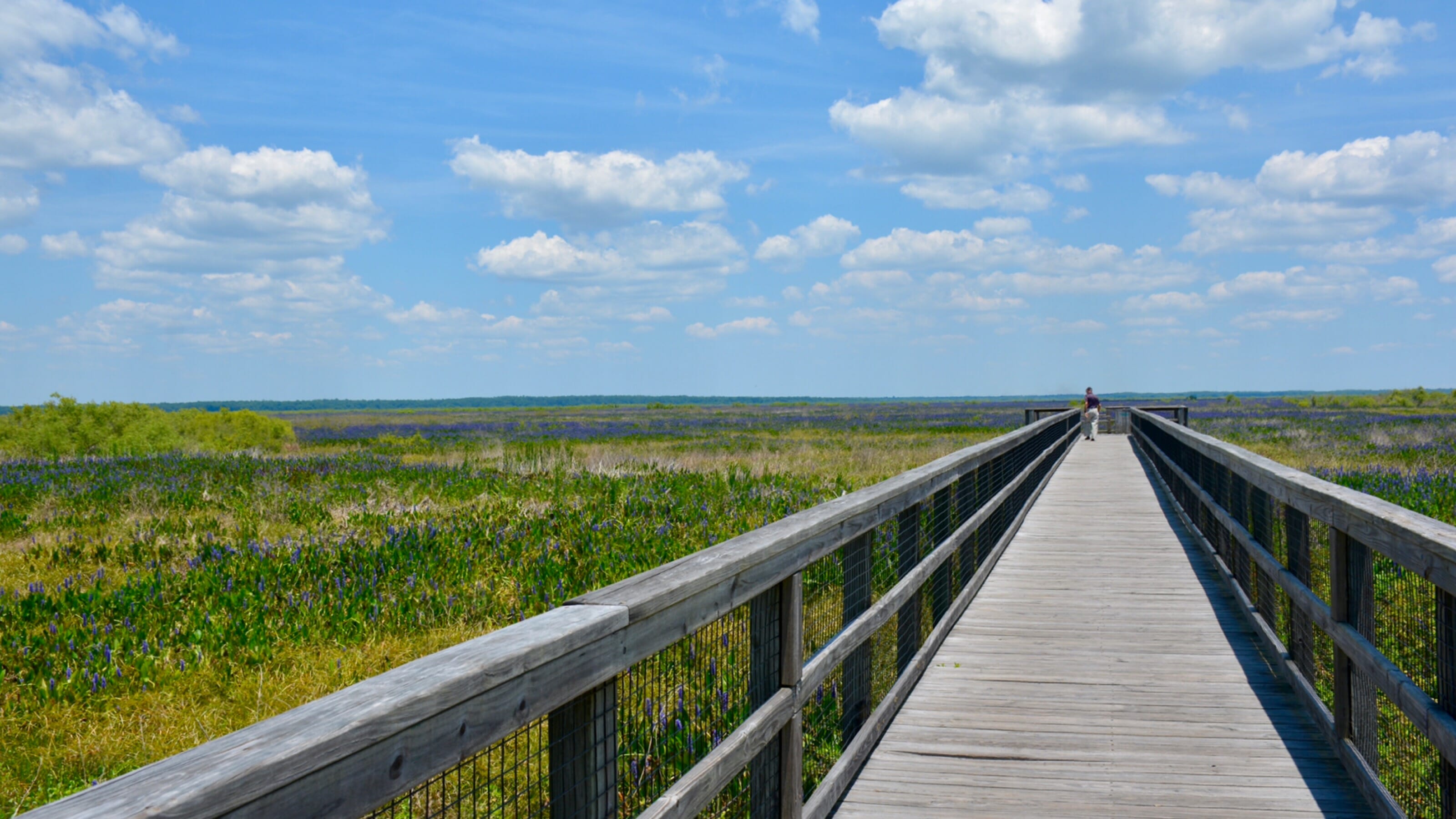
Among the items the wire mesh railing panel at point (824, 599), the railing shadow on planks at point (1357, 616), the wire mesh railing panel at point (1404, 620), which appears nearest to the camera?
the railing shadow on planks at point (1357, 616)

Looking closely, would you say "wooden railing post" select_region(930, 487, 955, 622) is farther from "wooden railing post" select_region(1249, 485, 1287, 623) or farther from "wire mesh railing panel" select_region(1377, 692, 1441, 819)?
"wire mesh railing panel" select_region(1377, 692, 1441, 819)

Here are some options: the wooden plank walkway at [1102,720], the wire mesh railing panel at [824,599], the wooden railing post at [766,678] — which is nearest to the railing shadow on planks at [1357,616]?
the wooden plank walkway at [1102,720]

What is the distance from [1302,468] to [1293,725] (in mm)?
16259

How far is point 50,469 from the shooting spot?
1680 centimetres

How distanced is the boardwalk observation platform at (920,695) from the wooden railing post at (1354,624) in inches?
0.6

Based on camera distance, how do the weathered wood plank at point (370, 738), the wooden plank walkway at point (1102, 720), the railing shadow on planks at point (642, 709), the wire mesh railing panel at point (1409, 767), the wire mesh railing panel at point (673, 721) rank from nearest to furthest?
the weathered wood plank at point (370, 738) → the railing shadow on planks at point (642, 709) → the wire mesh railing panel at point (673, 721) → the wooden plank walkway at point (1102, 720) → the wire mesh railing panel at point (1409, 767)

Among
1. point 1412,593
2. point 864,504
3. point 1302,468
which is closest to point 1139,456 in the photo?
point 1302,468

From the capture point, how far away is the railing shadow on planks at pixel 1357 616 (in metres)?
3.27

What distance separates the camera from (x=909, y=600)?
17.0 feet

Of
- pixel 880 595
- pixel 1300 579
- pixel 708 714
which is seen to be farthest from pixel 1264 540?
pixel 708 714

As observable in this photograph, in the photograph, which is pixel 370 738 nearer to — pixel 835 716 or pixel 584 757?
pixel 584 757

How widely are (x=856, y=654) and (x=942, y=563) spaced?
203 centimetres

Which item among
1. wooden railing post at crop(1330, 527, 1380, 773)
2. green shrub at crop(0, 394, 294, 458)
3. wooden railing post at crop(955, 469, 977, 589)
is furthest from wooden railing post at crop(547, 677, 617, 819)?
green shrub at crop(0, 394, 294, 458)

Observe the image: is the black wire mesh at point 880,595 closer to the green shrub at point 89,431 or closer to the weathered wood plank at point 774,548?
the weathered wood plank at point 774,548
